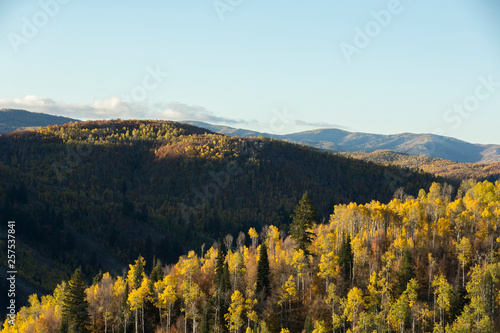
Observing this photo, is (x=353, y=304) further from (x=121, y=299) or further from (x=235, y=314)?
(x=121, y=299)

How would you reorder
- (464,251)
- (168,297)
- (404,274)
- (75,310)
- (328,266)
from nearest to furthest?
(75,310)
(404,274)
(168,297)
(328,266)
(464,251)

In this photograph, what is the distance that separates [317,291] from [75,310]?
201 feet

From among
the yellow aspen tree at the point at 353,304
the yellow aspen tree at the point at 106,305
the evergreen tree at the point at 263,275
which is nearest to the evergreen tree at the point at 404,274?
the yellow aspen tree at the point at 353,304

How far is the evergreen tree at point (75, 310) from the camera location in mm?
102562

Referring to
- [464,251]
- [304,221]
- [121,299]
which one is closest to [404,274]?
[464,251]

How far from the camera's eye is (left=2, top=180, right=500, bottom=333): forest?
101250mm

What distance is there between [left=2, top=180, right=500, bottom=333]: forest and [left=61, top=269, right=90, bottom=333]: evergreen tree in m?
0.23

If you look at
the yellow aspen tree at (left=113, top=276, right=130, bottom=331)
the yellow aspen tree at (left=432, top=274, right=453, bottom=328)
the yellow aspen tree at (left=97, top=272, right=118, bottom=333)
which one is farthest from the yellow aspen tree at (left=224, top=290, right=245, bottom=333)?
the yellow aspen tree at (left=432, top=274, right=453, bottom=328)

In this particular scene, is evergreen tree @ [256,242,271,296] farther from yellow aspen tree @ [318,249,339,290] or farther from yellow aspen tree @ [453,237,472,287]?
yellow aspen tree @ [453,237,472,287]

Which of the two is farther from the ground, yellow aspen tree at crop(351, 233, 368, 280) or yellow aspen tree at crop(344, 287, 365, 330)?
yellow aspen tree at crop(351, 233, 368, 280)

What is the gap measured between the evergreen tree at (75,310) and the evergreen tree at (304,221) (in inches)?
2187

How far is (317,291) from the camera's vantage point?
4540 inches

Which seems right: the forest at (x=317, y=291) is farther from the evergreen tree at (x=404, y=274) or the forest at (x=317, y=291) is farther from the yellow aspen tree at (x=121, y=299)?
the yellow aspen tree at (x=121, y=299)

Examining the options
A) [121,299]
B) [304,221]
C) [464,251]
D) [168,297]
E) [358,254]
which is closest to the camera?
[168,297]
